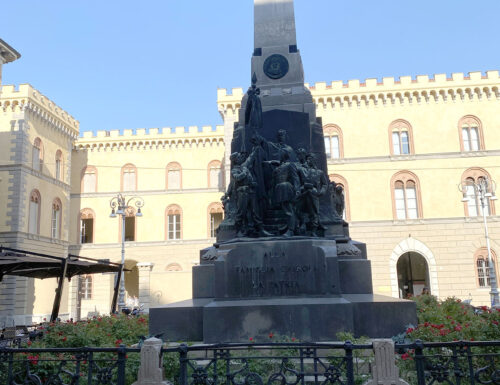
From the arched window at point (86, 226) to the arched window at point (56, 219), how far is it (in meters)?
2.72

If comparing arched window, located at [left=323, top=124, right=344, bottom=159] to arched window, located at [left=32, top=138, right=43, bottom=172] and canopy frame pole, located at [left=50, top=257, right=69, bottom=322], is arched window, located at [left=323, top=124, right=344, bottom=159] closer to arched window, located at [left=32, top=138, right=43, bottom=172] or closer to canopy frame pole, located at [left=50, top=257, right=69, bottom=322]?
arched window, located at [left=32, top=138, right=43, bottom=172]

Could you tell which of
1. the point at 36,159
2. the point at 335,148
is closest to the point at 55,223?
the point at 36,159

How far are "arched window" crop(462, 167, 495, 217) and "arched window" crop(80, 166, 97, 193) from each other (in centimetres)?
3233

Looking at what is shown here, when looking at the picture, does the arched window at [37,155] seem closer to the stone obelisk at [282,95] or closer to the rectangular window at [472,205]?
the stone obelisk at [282,95]

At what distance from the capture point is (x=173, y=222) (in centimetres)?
4334

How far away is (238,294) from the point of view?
8.34 m

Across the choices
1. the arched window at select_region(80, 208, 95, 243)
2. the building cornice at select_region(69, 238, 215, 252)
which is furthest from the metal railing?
the arched window at select_region(80, 208, 95, 243)

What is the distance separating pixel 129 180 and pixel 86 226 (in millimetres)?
5935

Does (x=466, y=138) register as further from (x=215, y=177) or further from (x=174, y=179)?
(x=174, y=179)

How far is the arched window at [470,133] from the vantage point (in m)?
36.8

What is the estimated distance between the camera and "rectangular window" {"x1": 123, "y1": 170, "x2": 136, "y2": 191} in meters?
44.2

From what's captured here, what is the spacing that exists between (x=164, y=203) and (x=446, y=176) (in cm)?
2449

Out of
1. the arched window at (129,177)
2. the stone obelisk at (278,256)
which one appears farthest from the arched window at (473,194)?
the arched window at (129,177)

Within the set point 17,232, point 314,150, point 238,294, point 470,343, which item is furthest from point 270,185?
point 17,232
